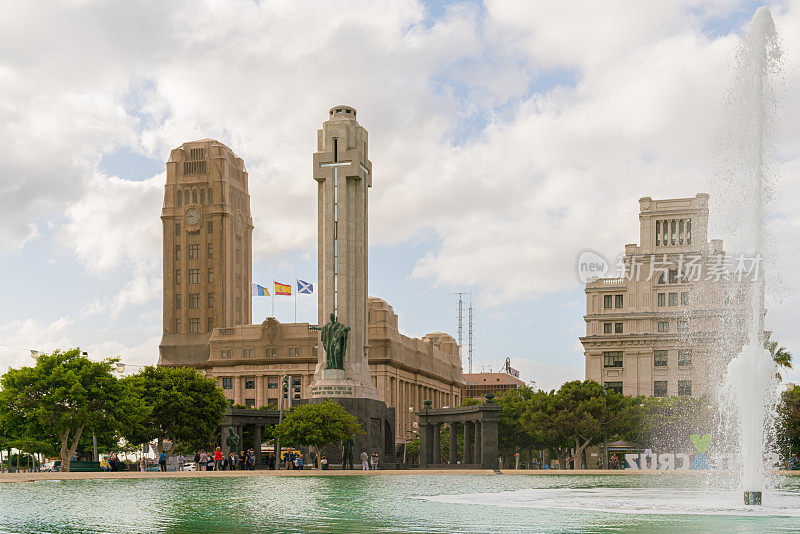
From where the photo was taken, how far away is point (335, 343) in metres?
97.5

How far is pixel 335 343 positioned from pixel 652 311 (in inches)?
1980

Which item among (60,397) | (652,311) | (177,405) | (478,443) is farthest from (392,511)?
(652,311)

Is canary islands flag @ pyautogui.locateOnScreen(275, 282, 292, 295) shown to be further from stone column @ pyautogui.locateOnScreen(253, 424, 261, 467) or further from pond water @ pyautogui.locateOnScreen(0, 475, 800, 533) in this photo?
pond water @ pyautogui.locateOnScreen(0, 475, 800, 533)

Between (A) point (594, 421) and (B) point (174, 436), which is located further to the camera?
(A) point (594, 421)

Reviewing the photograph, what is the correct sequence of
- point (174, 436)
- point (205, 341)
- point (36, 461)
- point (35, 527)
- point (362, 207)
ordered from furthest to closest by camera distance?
point (205, 341) < point (36, 461) < point (362, 207) < point (174, 436) < point (35, 527)

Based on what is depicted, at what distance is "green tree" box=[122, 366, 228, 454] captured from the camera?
83125 millimetres

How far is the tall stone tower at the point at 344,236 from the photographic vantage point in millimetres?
104312

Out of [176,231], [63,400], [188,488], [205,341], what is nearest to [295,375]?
[205,341]

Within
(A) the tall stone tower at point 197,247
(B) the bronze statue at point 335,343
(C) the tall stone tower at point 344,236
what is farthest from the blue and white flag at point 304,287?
(A) the tall stone tower at point 197,247

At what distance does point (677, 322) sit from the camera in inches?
5032

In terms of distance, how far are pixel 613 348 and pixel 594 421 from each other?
3972cm

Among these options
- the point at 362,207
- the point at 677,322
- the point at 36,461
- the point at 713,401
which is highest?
the point at 362,207

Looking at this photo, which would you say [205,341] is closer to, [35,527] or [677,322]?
[677,322]

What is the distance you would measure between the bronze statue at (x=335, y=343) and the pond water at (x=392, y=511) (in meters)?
55.7
